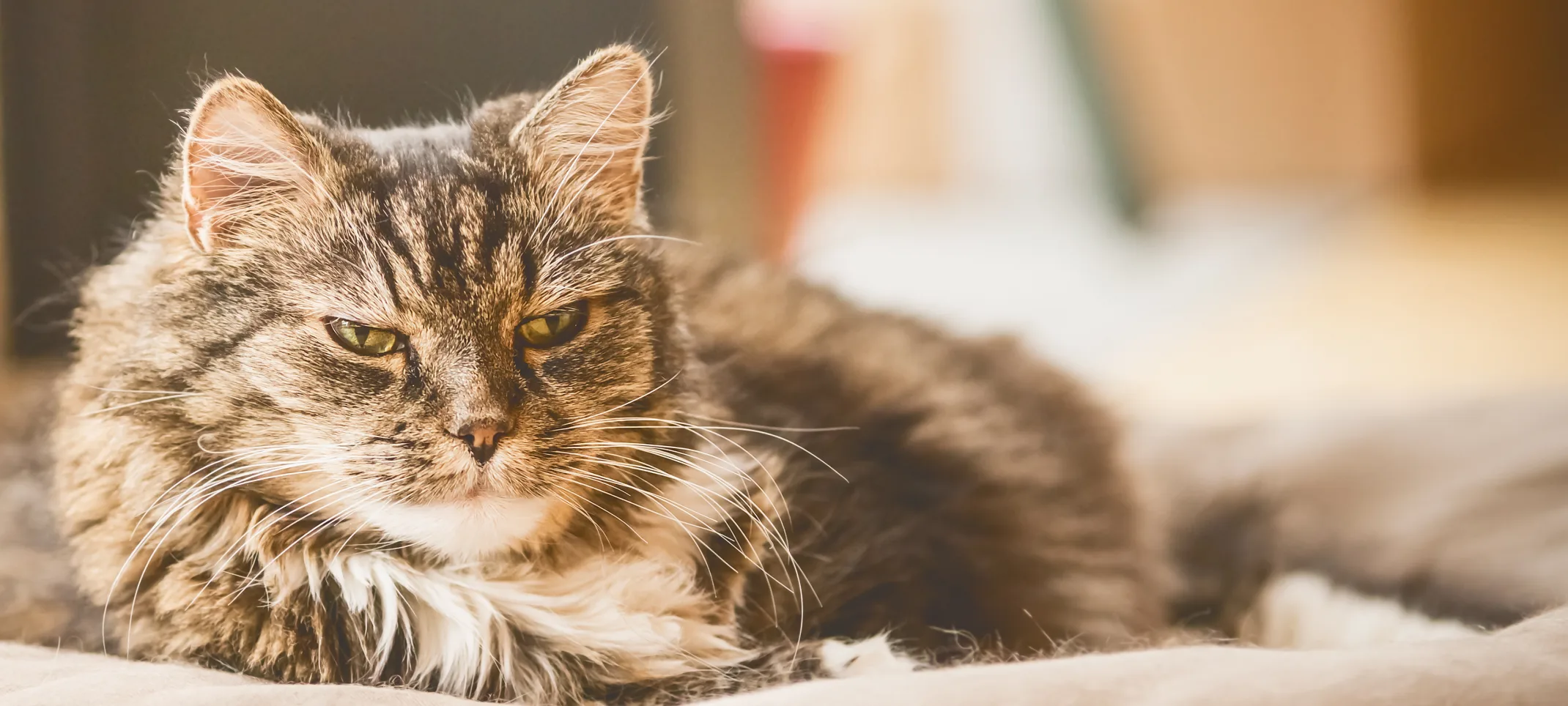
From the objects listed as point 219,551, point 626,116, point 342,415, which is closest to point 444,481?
point 342,415

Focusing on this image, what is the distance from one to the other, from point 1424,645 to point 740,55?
1206 millimetres

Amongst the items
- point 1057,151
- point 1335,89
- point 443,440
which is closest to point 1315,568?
point 443,440

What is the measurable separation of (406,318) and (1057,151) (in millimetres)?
4319

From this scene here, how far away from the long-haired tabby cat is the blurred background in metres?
0.09

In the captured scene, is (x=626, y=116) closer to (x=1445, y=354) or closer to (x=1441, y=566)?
(x=1441, y=566)

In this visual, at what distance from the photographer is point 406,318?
817 millimetres

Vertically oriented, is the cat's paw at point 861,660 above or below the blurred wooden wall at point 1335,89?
below

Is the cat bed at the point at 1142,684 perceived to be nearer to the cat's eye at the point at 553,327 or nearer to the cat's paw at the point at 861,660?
the cat's paw at the point at 861,660

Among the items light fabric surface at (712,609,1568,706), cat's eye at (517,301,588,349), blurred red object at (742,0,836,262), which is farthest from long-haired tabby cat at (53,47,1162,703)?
blurred red object at (742,0,836,262)

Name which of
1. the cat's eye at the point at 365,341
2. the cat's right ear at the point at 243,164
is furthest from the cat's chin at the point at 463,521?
the cat's right ear at the point at 243,164

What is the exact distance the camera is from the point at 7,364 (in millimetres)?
1405

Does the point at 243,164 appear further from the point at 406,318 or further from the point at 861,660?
the point at 861,660

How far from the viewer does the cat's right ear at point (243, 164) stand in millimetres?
798

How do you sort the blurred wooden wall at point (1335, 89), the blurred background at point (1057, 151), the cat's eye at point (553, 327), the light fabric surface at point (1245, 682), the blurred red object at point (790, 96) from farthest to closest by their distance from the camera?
the blurred wooden wall at point (1335, 89)
the blurred red object at point (790, 96)
the blurred background at point (1057, 151)
the cat's eye at point (553, 327)
the light fabric surface at point (1245, 682)
